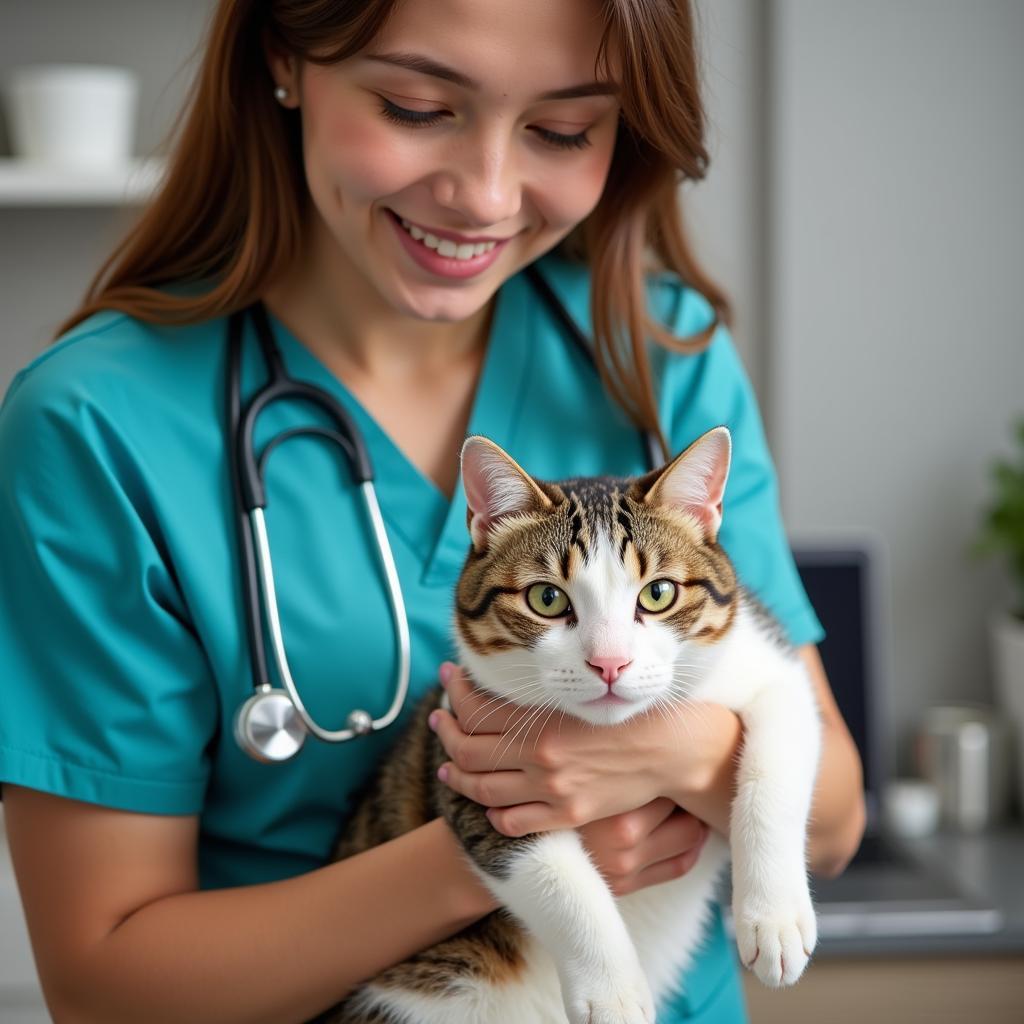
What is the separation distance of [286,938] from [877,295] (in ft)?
5.62

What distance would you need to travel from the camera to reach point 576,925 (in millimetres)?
856

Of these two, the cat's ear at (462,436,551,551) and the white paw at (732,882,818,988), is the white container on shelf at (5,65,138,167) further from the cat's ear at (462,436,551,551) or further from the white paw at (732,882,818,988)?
the white paw at (732,882,818,988)

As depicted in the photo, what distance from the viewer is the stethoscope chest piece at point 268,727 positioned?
943 millimetres

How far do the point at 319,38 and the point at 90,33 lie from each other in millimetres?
1429

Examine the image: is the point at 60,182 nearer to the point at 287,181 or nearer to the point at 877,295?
the point at 287,181

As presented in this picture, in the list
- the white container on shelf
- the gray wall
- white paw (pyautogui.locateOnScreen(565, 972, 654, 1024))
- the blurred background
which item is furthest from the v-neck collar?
the gray wall

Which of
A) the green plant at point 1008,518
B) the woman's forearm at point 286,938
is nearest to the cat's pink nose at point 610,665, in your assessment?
the woman's forearm at point 286,938

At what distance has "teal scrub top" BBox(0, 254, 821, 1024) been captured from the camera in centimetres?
96

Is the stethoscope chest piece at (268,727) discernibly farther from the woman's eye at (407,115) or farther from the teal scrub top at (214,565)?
the woman's eye at (407,115)

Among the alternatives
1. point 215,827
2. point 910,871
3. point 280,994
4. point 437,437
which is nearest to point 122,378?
point 437,437

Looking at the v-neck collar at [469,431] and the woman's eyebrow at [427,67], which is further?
the v-neck collar at [469,431]

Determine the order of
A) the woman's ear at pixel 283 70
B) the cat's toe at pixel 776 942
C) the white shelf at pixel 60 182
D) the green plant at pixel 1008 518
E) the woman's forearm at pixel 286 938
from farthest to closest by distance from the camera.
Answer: the green plant at pixel 1008 518 < the white shelf at pixel 60 182 < the woman's ear at pixel 283 70 < the woman's forearm at pixel 286 938 < the cat's toe at pixel 776 942

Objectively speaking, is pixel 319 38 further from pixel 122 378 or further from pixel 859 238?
pixel 859 238

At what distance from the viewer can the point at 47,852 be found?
3.12ft
